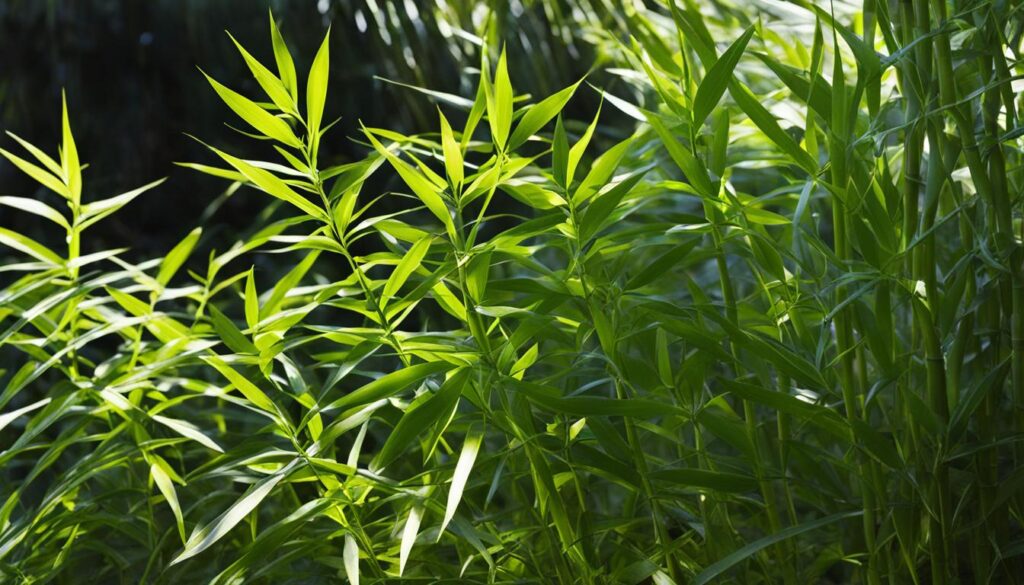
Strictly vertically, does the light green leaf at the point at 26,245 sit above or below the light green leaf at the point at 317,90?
below

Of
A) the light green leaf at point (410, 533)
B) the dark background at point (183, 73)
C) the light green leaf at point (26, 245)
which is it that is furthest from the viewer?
the dark background at point (183, 73)

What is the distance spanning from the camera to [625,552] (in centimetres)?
53

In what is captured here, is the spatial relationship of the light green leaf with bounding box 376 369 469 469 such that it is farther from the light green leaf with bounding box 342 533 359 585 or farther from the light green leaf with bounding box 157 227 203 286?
the light green leaf with bounding box 157 227 203 286

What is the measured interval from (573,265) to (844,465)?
0.52 feet

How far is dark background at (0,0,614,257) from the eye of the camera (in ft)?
4.67

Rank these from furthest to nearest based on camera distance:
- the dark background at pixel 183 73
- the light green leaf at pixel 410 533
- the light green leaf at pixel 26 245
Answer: the dark background at pixel 183 73 < the light green leaf at pixel 26 245 < the light green leaf at pixel 410 533

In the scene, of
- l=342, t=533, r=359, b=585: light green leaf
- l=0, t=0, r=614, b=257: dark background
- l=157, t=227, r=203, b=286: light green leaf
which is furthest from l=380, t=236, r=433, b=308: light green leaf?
l=0, t=0, r=614, b=257: dark background

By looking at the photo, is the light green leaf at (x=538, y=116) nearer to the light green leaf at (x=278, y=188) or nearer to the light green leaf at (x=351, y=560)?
the light green leaf at (x=278, y=188)

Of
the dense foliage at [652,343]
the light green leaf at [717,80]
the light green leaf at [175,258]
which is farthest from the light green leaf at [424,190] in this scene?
the light green leaf at [175,258]

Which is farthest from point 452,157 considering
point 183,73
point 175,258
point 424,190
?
point 183,73

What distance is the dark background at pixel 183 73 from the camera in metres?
1.42

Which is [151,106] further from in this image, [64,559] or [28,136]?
[64,559]

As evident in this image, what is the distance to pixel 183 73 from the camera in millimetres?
1483

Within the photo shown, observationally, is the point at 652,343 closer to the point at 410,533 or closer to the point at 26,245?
the point at 410,533
